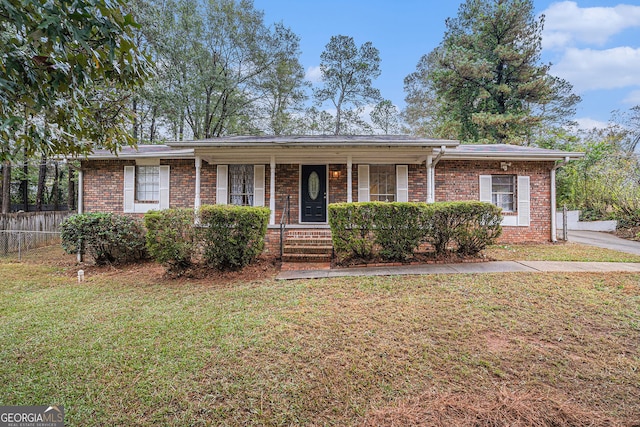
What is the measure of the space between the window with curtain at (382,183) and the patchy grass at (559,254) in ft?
11.2

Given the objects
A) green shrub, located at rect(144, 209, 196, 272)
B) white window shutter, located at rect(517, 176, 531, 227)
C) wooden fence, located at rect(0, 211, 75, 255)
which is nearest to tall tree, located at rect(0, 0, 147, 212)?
green shrub, located at rect(144, 209, 196, 272)

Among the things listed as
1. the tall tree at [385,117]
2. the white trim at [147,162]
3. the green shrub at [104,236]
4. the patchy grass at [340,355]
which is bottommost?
the patchy grass at [340,355]

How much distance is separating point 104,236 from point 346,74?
724 inches

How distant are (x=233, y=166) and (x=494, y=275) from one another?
809cm

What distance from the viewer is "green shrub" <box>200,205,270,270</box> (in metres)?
5.76

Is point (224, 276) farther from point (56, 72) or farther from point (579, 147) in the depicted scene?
point (579, 147)

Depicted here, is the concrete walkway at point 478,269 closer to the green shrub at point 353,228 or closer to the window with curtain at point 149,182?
the green shrub at point 353,228

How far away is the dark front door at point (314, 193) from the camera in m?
9.54

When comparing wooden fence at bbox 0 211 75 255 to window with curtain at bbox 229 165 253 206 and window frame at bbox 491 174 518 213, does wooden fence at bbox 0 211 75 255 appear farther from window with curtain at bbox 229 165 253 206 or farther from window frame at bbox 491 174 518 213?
window frame at bbox 491 174 518 213

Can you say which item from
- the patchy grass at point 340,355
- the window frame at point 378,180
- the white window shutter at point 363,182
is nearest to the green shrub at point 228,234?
the patchy grass at point 340,355

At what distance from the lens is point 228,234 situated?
5.82 m

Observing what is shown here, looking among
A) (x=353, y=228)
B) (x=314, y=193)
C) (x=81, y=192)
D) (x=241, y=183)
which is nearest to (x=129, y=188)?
(x=81, y=192)

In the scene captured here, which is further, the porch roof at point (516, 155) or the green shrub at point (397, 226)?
the porch roof at point (516, 155)

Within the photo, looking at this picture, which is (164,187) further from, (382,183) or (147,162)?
(382,183)
